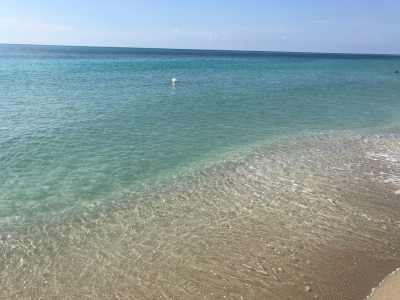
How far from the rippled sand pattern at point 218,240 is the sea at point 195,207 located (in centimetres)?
4

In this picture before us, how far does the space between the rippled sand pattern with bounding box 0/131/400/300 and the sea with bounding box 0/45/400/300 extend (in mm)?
39

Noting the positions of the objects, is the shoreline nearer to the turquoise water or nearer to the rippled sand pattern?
the rippled sand pattern

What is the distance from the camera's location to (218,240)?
8.63 m

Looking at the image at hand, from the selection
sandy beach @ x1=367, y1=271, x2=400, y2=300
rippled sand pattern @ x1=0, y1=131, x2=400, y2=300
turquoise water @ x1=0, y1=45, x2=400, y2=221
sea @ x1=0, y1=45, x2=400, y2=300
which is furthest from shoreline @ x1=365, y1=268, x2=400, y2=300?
turquoise water @ x1=0, y1=45, x2=400, y2=221

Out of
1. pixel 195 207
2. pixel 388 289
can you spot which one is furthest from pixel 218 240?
pixel 388 289

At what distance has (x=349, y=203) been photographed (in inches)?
415

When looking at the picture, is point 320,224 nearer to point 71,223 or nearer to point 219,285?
point 219,285

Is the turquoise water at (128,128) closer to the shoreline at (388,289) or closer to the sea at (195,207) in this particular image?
the sea at (195,207)

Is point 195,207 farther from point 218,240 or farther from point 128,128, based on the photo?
point 128,128

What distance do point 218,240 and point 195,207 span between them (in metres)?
2.05

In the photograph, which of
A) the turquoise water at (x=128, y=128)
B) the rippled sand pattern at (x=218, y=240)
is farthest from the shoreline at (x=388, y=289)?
the turquoise water at (x=128, y=128)

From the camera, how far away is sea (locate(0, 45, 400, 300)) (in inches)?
282

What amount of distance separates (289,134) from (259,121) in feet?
11.5

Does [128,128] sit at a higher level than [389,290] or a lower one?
higher
